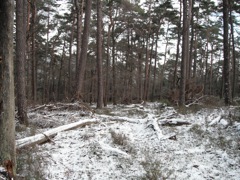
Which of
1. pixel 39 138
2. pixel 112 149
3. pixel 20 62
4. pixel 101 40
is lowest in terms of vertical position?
pixel 112 149

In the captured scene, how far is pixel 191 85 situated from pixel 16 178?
38.0 feet

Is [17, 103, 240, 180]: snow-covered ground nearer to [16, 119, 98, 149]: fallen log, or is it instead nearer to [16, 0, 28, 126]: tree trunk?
[16, 119, 98, 149]: fallen log

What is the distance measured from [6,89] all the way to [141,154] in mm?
3377

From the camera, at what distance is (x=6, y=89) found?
10.7 feet

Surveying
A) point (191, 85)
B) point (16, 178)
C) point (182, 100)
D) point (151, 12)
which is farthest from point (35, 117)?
point (151, 12)

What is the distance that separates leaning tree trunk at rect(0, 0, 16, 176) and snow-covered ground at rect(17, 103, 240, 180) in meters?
0.62

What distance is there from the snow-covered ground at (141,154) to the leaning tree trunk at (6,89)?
618 millimetres

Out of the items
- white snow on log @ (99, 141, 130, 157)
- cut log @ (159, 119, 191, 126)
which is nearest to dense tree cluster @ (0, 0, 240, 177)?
white snow on log @ (99, 141, 130, 157)

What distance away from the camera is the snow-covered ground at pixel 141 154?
413cm

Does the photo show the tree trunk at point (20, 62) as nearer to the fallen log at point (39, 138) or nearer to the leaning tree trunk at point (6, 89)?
the fallen log at point (39, 138)

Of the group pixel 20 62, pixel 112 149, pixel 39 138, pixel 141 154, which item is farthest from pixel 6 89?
pixel 20 62

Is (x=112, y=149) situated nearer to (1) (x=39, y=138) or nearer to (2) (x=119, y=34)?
(1) (x=39, y=138)

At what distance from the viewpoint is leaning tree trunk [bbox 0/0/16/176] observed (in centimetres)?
322

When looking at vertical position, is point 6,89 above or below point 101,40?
below
